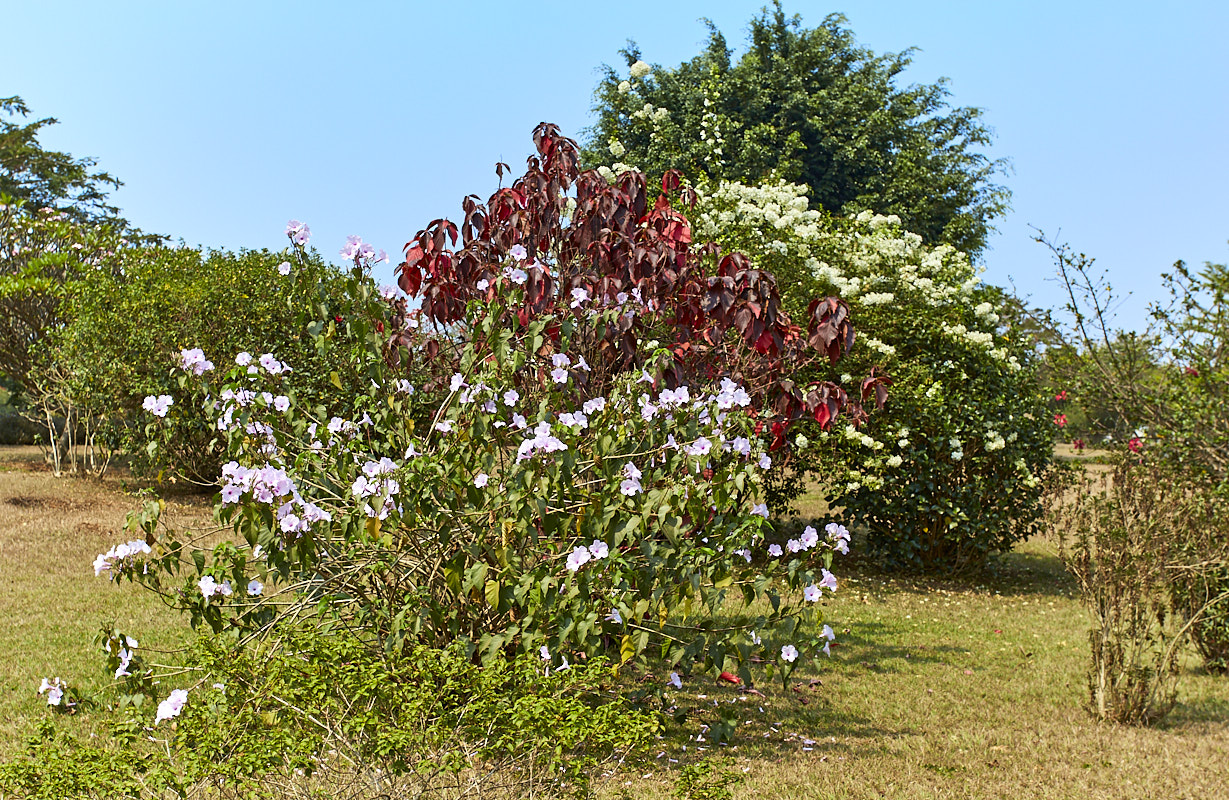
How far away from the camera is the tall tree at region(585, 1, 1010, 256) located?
698 inches

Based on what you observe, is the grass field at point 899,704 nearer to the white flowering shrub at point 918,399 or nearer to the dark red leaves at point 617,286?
the white flowering shrub at point 918,399

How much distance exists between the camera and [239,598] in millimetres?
3838

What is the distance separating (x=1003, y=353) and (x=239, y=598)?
827 centimetres

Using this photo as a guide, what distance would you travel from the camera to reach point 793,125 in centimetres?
1867

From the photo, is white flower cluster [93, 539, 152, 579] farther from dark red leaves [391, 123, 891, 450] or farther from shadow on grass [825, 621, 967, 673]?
shadow on grass [825, 621, 967, 673]

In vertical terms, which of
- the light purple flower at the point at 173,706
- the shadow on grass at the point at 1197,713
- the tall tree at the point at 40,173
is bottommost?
the shadow on grass at the point at 1197,713

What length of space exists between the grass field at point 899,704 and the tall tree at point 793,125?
10590mm

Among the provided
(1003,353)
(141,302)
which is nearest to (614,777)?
(1003,353)

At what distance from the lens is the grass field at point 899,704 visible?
4238 millimetres

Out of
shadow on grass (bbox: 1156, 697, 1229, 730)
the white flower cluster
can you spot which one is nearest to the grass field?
shadow on grass (bbox: 1156, 697, 1229, 730)

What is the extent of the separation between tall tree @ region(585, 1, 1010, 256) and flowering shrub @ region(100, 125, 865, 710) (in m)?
12.3

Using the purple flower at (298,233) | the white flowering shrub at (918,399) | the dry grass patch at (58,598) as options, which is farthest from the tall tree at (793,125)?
the purple flower at (298,233)

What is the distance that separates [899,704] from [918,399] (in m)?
4.63

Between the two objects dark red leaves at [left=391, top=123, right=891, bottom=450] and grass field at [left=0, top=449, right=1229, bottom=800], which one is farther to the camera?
dark red leaves at [left=391, top=123, right=891, bottom=450]
